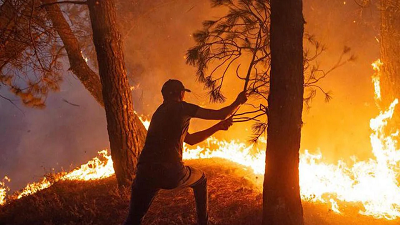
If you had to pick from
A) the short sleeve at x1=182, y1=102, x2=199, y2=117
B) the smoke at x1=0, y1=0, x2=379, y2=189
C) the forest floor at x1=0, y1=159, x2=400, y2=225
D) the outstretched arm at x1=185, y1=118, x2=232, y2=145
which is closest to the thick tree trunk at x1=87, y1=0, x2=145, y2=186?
the forest floor at x1=0, y1=159, x2=400, y2=225

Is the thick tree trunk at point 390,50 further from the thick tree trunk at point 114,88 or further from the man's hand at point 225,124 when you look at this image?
the thick tree trunk at point 114,88

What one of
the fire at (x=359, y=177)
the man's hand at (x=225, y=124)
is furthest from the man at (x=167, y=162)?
the fire at (x=359, y=177)

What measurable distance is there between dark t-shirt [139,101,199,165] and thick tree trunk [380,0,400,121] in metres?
7.17

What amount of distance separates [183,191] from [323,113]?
13.0m

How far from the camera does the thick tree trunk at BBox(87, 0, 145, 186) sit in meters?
6.23

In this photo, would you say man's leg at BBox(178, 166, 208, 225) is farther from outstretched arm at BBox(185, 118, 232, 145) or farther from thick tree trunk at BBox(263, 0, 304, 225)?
thick tree trunk at BBox(263, 0, 304, 225)

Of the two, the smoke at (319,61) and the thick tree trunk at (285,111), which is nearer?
the thick tree trunk at (285,111)

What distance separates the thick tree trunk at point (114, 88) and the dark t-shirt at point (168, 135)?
2648mm

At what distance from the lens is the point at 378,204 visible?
588 cm

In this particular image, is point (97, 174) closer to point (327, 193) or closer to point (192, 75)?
point (327, 193)

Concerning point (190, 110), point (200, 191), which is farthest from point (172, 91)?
point (200, 191)

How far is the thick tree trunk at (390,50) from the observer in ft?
27.6

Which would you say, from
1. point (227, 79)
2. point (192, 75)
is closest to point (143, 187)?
point (227, 79)

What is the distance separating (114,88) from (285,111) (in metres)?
3.85
